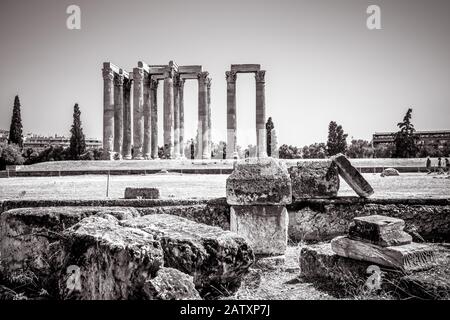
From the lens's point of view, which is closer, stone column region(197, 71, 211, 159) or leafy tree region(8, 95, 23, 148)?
stone column region(197, 71, 211, 159)

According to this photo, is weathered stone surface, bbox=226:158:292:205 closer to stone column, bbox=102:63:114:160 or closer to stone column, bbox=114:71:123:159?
stone column, bbox=102:63:114:160

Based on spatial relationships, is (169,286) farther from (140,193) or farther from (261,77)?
(261,77)

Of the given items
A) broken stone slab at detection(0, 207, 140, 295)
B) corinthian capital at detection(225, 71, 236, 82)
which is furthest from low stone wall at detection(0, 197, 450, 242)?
corinthian capital at detection(225, 71, 236, 82)

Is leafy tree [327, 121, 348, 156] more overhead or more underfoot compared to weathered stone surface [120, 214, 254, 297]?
more overhead

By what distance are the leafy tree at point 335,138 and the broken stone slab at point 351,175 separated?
64.6 meters

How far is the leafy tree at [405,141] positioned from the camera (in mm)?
55406

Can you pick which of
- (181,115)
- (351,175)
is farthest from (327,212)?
(181,115)

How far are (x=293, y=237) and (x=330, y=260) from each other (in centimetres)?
176

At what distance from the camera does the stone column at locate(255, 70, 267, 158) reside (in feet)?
135

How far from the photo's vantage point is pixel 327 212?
5801 millimetres

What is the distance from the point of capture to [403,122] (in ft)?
189

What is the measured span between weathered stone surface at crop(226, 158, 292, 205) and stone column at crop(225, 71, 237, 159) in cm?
3631
